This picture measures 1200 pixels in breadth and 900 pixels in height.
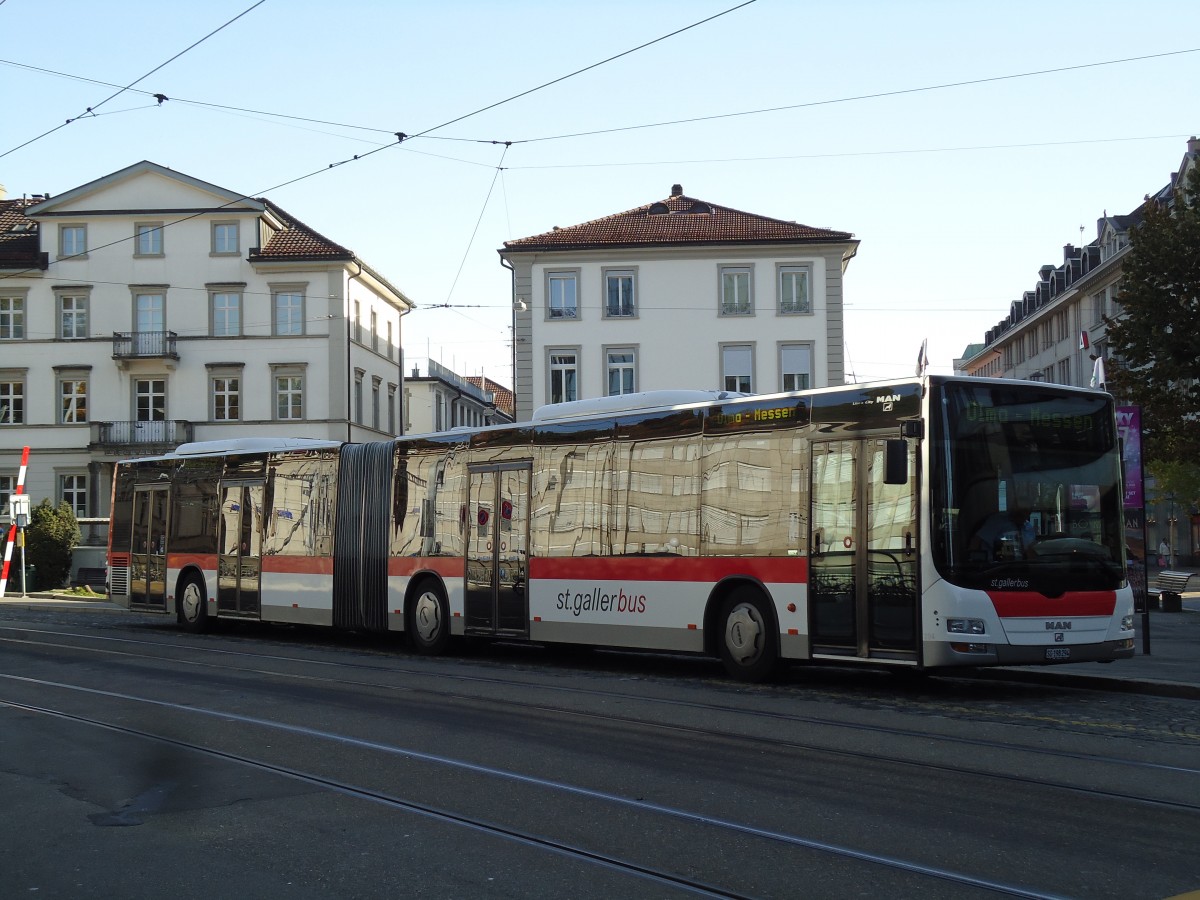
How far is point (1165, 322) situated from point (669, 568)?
16876 mm

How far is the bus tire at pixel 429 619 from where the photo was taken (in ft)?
61.4

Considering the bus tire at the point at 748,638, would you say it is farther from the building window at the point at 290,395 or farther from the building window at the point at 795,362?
the building window at the point at 290,395

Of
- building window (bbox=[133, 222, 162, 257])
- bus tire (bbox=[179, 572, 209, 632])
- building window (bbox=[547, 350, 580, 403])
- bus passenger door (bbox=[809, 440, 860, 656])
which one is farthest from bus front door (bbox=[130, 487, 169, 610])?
building window (bbox=[133, 222, 162, 257])

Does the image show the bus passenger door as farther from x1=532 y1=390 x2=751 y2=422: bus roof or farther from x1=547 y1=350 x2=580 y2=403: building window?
x1=547 y1=350 x2=580 y2=403: building window

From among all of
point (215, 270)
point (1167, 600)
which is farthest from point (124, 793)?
point (215, 270)

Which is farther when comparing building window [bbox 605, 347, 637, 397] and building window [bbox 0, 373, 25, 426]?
building window [bbox 0, 373, 25, 426]

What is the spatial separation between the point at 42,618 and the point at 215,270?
27.4 meters

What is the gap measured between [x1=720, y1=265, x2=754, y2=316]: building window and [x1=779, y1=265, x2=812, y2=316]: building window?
1.20m

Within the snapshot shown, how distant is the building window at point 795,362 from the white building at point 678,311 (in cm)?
4

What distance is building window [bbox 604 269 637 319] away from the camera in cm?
4991

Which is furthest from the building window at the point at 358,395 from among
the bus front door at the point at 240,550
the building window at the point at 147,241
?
the bus front door at the point at 240,550

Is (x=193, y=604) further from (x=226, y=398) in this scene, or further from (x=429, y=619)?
(x=226, y=398)

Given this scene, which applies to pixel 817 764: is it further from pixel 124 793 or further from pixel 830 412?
pixel 830 412

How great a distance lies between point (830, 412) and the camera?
1355cm
